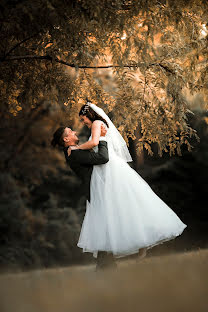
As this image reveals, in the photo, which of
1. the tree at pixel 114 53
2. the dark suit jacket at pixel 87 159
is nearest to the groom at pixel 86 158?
the dark suit jacket at pixel 87 159

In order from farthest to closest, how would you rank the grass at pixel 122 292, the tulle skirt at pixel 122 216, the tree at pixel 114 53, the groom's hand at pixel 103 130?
1. the groom's hand at pixel 103 130
2. the tulle skirt at pixel 122 216
3. the tree at pixel 114 53
4. the grass at pixel 122 292

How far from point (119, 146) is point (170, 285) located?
169 cm

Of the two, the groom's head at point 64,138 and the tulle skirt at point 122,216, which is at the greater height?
the groom's head at point 64,138

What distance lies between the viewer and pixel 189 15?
12.7 ft

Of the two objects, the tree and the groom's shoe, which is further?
the groom's shoe

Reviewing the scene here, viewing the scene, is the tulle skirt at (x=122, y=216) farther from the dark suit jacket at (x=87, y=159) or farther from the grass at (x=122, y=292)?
the grass at (x=122, y=292)

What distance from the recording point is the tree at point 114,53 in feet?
10.6

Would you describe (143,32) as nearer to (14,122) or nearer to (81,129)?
(14,122)

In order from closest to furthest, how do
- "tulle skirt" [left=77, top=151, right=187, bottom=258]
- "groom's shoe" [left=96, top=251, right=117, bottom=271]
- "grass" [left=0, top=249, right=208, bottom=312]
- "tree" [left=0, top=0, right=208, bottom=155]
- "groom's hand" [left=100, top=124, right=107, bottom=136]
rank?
1. "grass" [left=0, top=249, right=208, bottom=312]
2. "tree" [left=0, top=0, right=208, bottom=155]
3. "tulle skirt" [left=77, top=151, right=187, bottom=258]
4. "groom's shoe" [left=96, top=251, right=117, bottom=271]
5. "groom's hand" [left=100, top=124, right=107, bottom=136]

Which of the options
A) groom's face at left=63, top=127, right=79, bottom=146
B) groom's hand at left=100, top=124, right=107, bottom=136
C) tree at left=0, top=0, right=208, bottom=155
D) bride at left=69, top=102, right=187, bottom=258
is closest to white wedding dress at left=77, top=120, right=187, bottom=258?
bride at left=69, top=102, right=187, bottom=258

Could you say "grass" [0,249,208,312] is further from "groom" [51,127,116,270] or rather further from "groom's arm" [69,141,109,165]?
"groom's arm" [69,141,109,165]

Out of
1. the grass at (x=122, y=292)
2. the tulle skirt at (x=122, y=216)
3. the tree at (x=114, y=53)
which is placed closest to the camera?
the grass at (x=122, y=292)

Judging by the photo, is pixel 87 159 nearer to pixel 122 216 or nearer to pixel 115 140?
pixel 115 140

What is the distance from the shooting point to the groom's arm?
11.9 ft
